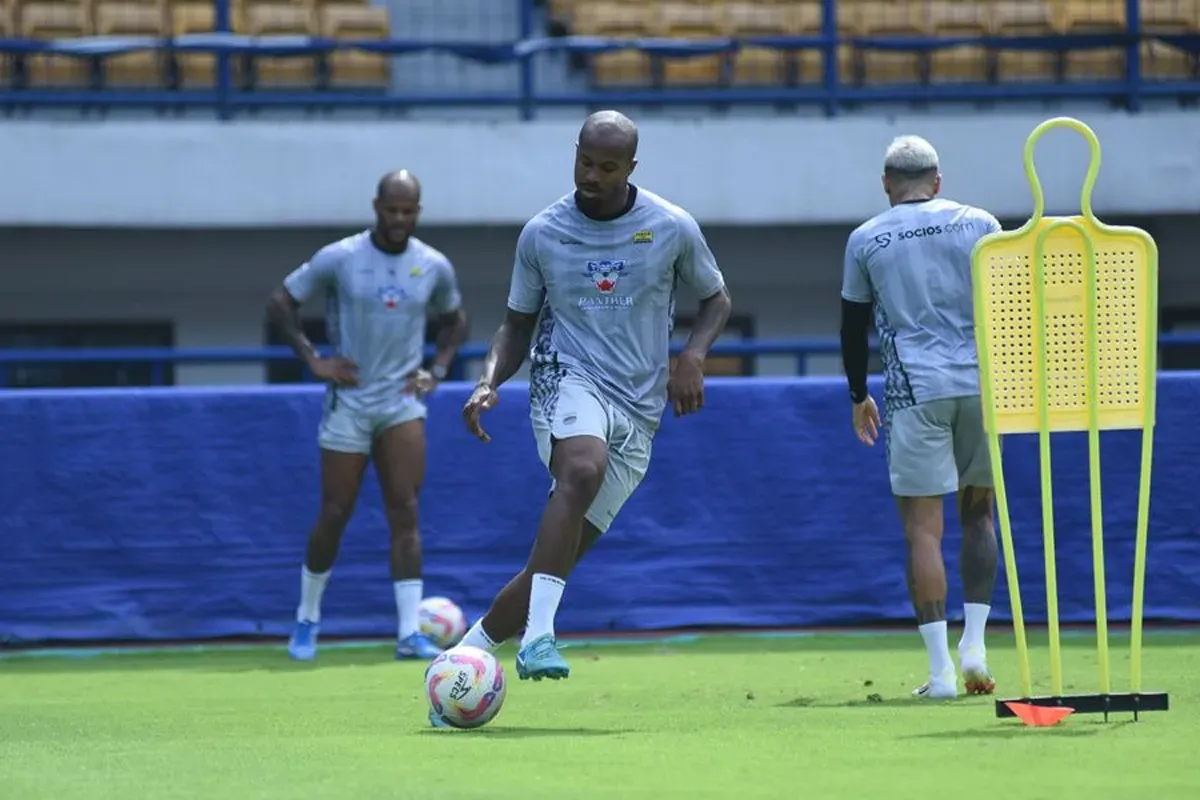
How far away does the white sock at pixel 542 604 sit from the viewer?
6.74 meters

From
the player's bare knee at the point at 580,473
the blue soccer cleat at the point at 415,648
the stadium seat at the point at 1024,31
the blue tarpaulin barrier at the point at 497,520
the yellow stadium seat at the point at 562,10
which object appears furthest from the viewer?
the yellow stadium seat at the point at 562,10

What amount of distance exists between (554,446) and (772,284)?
13.8 meters

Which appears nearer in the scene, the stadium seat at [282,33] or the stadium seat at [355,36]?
the stadium seat at [282,33]

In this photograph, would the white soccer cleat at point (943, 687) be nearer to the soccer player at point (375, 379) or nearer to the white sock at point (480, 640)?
the white sock at point (480, 640)

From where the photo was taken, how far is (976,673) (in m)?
7.97

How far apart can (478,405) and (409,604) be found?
3.85 meters

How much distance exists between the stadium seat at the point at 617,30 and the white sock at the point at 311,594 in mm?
10206

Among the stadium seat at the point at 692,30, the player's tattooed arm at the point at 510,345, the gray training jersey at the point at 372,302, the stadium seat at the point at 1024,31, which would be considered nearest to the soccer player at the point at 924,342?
the player's tattooed arm at the point at 510,345

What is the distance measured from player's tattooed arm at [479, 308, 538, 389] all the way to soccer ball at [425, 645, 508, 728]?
998 mm

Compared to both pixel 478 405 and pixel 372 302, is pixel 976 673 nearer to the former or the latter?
pixel 478 405

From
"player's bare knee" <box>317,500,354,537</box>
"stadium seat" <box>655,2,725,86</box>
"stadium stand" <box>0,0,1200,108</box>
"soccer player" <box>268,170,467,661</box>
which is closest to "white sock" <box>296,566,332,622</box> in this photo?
"soccer player" <box>268,170,467,661</box>

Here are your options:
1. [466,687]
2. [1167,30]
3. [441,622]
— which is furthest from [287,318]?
[1167,30]

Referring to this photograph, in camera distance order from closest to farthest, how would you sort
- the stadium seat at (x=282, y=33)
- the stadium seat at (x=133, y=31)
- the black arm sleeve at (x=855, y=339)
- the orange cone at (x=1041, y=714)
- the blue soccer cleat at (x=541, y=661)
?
1. the orange cone at (x=1041, y=714)
2. the blue soccer cleat at (x=541, y=661)
3. the black arm sleeve at (x=855, y=339)
4. the stadium seat at (x=133, y=31)
5. the stadium seat at (x=282, y=33)

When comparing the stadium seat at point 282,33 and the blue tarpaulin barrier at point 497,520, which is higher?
the stadium seat at point 282,33
